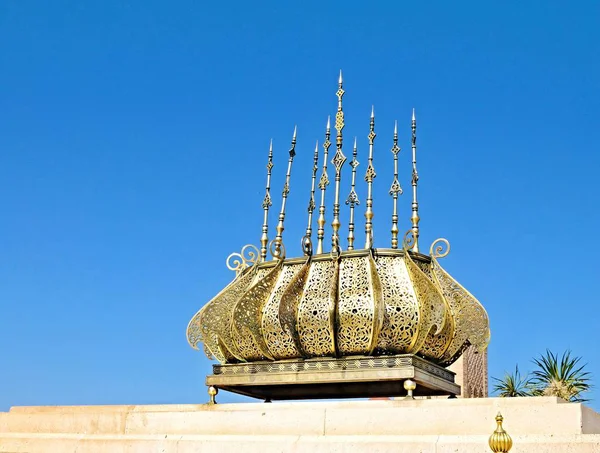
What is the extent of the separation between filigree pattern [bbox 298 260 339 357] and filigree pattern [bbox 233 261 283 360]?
2.03ft

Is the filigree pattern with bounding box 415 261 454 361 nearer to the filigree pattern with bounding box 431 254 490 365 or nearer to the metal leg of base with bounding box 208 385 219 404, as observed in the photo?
the filigree pattern with bounding box 431 254 490 365

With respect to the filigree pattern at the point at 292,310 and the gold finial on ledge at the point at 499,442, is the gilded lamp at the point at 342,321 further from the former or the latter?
the gold finial on ledge at the point at 499,442

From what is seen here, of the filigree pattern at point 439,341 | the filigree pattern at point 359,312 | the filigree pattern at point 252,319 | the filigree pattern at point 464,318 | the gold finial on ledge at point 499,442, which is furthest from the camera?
the filigree pattern at point 252,319

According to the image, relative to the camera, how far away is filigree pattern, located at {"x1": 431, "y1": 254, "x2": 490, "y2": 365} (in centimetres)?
1227

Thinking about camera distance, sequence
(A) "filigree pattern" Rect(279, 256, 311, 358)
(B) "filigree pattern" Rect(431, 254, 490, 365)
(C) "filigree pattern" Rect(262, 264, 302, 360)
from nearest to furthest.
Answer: (B) "filigree pattern" Rect(431, 254, 490, 365)
(A) "filigree pattern" Rect(279, 256, 311, 358)
(C) "filigree pattern" Rect(262, 264, 302, 360)

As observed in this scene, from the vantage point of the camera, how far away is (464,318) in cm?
1232

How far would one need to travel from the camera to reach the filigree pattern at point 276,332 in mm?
12547

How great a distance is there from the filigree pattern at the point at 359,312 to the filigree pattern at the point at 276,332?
73 centimetres

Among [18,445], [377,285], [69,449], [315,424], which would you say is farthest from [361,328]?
[18,445]

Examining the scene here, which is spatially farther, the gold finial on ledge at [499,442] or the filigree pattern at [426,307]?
the filigree pattern at [426,307]

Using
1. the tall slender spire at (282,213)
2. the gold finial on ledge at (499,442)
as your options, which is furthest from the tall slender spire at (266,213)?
the gold finial on ledge at (499,442)

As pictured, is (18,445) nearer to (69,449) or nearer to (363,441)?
(69,449)

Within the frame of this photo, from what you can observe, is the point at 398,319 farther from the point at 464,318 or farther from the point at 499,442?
the point at 499,442

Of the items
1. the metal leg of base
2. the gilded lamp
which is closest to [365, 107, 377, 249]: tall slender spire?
the gilded lamp
